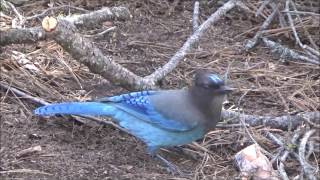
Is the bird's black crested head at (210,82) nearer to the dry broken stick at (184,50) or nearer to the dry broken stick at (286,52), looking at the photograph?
the dry broken stick at (184,50)

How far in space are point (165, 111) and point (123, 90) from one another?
0.70 meters

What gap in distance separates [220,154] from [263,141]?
0.85 feet

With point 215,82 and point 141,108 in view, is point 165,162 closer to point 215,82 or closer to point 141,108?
point 141,108

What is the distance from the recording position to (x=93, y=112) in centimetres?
363

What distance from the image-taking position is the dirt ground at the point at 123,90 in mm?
3549

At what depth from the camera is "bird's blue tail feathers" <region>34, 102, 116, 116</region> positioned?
11.8 feet

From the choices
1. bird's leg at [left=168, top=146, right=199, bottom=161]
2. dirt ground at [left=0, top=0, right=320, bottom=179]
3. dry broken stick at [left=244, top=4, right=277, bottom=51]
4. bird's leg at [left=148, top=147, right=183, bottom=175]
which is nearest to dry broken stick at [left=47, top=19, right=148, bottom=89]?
dirt ground at [left=0, top=0, right=320, bottom=179]

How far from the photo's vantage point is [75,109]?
11.8ft

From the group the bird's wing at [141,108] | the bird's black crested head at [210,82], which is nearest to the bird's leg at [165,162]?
the bird's wing at [141,108]

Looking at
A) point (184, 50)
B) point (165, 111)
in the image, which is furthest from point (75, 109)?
point (184, 50)

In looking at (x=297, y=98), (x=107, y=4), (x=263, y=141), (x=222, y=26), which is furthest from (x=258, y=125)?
(x=107, y=4)

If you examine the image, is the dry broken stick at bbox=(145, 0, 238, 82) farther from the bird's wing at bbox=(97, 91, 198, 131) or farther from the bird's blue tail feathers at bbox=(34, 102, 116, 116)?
the bird's blue tail feathers at bbox=(34, 102, 116, 116)

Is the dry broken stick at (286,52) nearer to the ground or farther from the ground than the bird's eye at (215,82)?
nearer to the ground

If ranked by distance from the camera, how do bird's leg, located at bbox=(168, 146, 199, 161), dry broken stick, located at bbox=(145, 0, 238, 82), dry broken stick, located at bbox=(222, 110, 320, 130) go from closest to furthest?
bird's leg, located at bbox=(168, 146, 199, 161), dry broken stick, located at bbox=(222, 110, 320, 130), dry broken stick, located at bbox=(145, 0, 238, 82)
